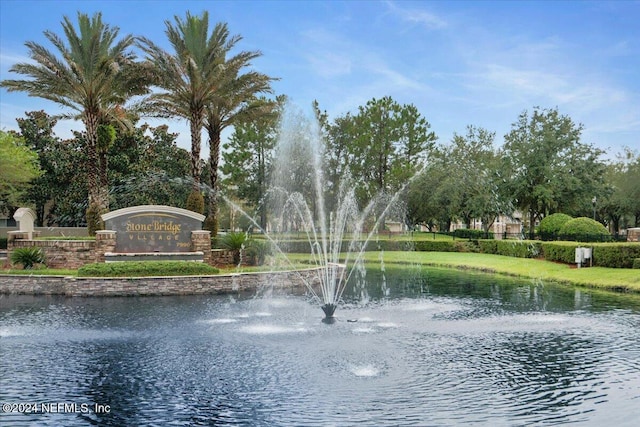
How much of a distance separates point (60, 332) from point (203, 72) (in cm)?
2144

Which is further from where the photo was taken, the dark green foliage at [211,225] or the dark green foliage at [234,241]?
the dark green foliage at [211,225]

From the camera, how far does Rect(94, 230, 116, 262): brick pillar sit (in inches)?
1085

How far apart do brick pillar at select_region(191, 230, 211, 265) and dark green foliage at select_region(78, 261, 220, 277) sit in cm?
462

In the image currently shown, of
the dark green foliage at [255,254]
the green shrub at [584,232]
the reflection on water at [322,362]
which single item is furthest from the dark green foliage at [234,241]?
the green shrub at [584,232]

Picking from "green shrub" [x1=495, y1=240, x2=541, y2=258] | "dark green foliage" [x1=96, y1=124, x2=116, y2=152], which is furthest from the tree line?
"green shrub" [x1=495, y1=240, x2=541, y2=258]

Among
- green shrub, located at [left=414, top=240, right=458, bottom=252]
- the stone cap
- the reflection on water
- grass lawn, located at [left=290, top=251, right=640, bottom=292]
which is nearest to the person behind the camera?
the reflection on water

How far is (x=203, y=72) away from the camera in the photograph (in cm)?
3344

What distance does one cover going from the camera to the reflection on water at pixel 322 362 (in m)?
9.12

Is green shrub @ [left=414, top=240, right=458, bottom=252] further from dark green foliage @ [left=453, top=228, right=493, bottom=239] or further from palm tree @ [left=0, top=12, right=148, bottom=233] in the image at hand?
palm tree @ [left=0, top=12, right=148, bottom=233]

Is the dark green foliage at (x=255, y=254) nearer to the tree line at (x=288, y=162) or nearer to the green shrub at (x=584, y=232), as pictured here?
the tree line at (x=288, y=162)

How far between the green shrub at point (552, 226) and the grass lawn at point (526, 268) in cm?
404

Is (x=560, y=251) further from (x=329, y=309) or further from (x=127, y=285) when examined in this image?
(x=127, y=285)

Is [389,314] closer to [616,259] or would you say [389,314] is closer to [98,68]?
[616,259]

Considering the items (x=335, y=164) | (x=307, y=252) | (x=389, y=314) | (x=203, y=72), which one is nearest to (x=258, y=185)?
(x=335, y=164)
